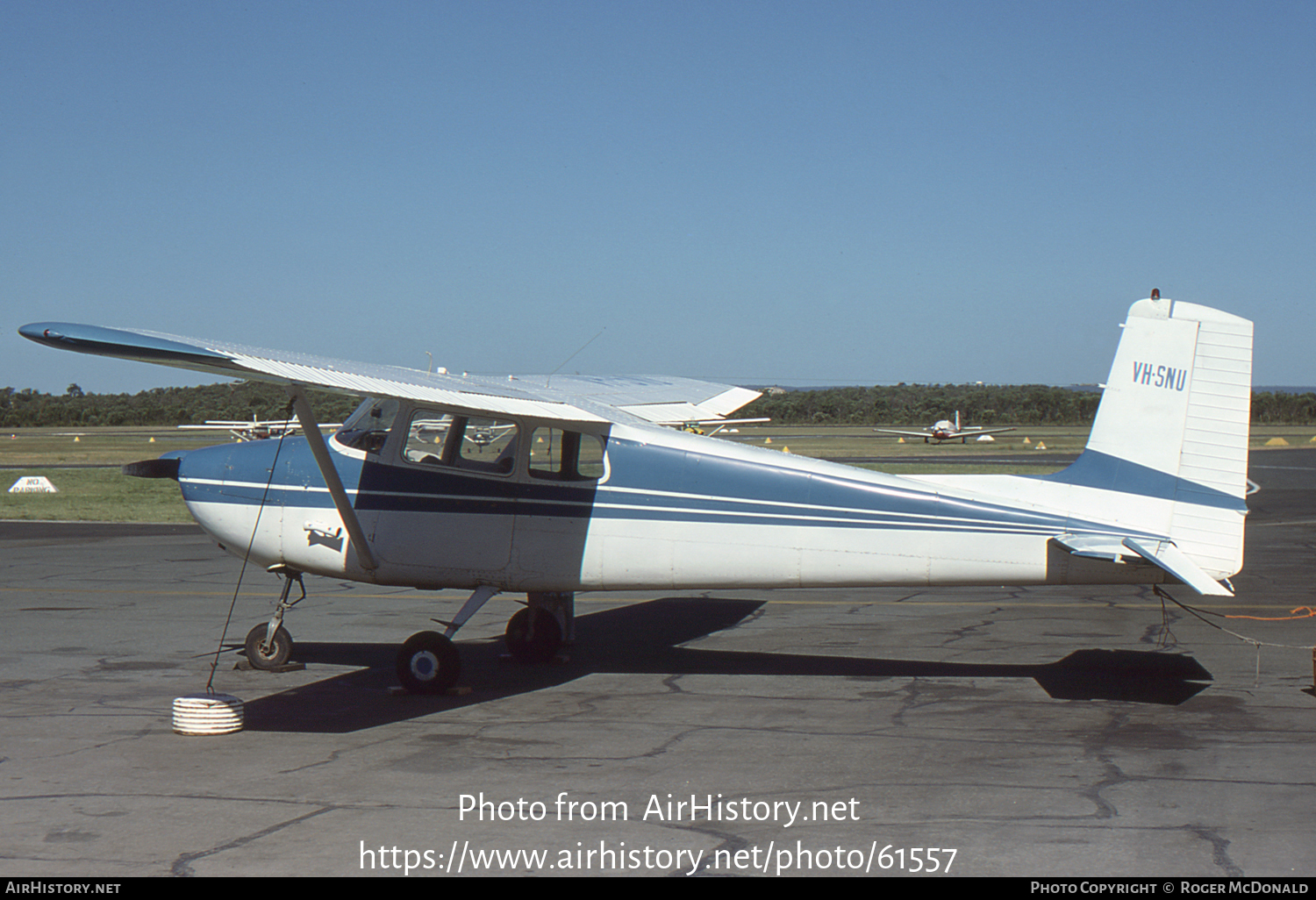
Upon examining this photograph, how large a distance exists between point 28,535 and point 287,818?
1855cm

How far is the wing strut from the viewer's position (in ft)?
26.2

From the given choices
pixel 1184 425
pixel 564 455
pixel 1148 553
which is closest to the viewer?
pixel 1148 553

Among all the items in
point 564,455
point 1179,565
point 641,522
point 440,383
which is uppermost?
point 440,383

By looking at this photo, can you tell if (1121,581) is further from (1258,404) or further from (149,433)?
(1258,404)

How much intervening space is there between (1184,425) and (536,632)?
5.69m

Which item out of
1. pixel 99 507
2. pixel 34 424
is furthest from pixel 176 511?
pixel 34 424

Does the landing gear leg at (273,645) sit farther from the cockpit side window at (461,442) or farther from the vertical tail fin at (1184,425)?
the vertical tail fin at (1184,425)

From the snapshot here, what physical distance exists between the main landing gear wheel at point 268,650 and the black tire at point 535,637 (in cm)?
199

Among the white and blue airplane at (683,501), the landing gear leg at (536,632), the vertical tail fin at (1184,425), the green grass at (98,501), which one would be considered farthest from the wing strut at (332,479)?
the green grass at (98,501)

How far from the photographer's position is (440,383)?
360 inches

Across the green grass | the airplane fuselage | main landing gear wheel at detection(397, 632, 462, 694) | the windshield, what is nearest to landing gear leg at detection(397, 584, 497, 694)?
main landing gear wheel at detection(397, 632, 462, 694)

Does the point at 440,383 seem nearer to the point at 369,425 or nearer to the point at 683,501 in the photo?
the point at 369,425

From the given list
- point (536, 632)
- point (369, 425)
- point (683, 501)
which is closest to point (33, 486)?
point (369, 425)

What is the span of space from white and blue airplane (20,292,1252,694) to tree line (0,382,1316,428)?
85.0 meters
